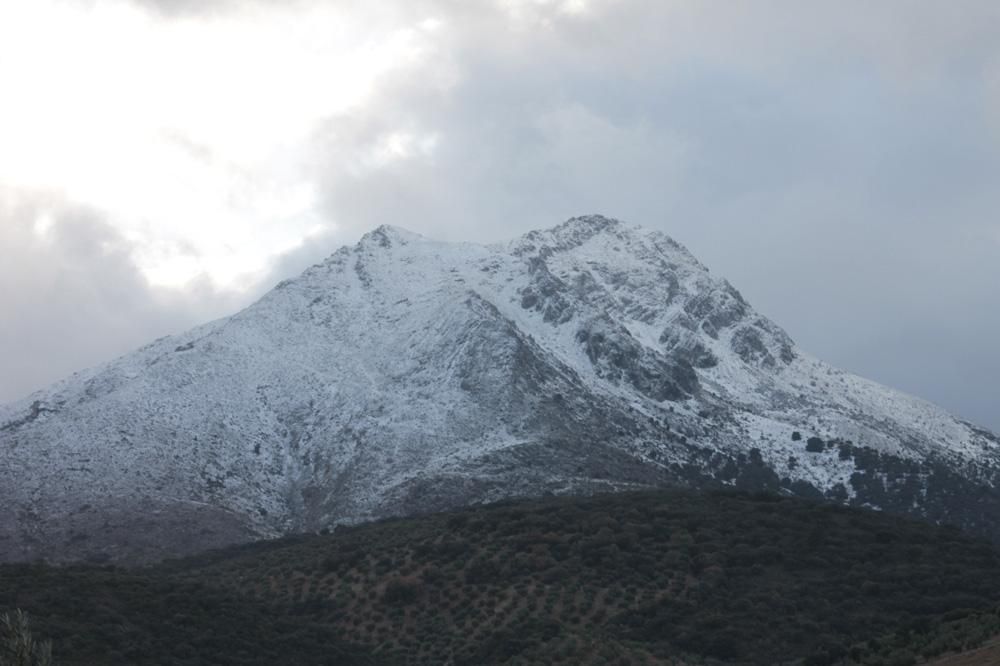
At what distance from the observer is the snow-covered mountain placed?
116 meters

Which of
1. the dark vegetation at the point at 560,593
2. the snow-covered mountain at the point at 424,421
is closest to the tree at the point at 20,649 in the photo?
the dark vegetation at the point at 560,593

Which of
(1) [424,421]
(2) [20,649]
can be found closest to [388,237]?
(1) [424,421]

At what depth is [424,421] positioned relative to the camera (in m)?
132

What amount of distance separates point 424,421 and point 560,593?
2384 inches

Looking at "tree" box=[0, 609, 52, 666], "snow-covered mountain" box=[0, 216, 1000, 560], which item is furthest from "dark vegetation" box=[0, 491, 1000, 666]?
"tree" box=[0, 609, 52, 666]

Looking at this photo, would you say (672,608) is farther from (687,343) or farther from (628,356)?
(687,343)

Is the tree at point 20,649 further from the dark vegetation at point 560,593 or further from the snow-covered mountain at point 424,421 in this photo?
the snow-covered mountain at point 424,421

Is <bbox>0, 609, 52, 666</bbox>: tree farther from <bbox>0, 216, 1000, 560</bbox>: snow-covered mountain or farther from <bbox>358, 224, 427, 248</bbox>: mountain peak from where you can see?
<bbox>358, 224, 427, 248</bbox>: mountain peak

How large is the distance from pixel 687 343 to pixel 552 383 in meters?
46.5

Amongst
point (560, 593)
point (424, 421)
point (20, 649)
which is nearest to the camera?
point (20, 649)

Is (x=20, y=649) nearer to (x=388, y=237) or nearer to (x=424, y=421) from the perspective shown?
(x=424, y=421)

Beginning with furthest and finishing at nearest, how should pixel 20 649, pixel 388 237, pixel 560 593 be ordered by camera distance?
pixel 388 237
pixel 560 593
pixel 20 649

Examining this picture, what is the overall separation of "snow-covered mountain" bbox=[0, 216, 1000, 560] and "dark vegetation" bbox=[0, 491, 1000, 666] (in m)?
22.8

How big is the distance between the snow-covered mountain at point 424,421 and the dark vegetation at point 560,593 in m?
22.8
